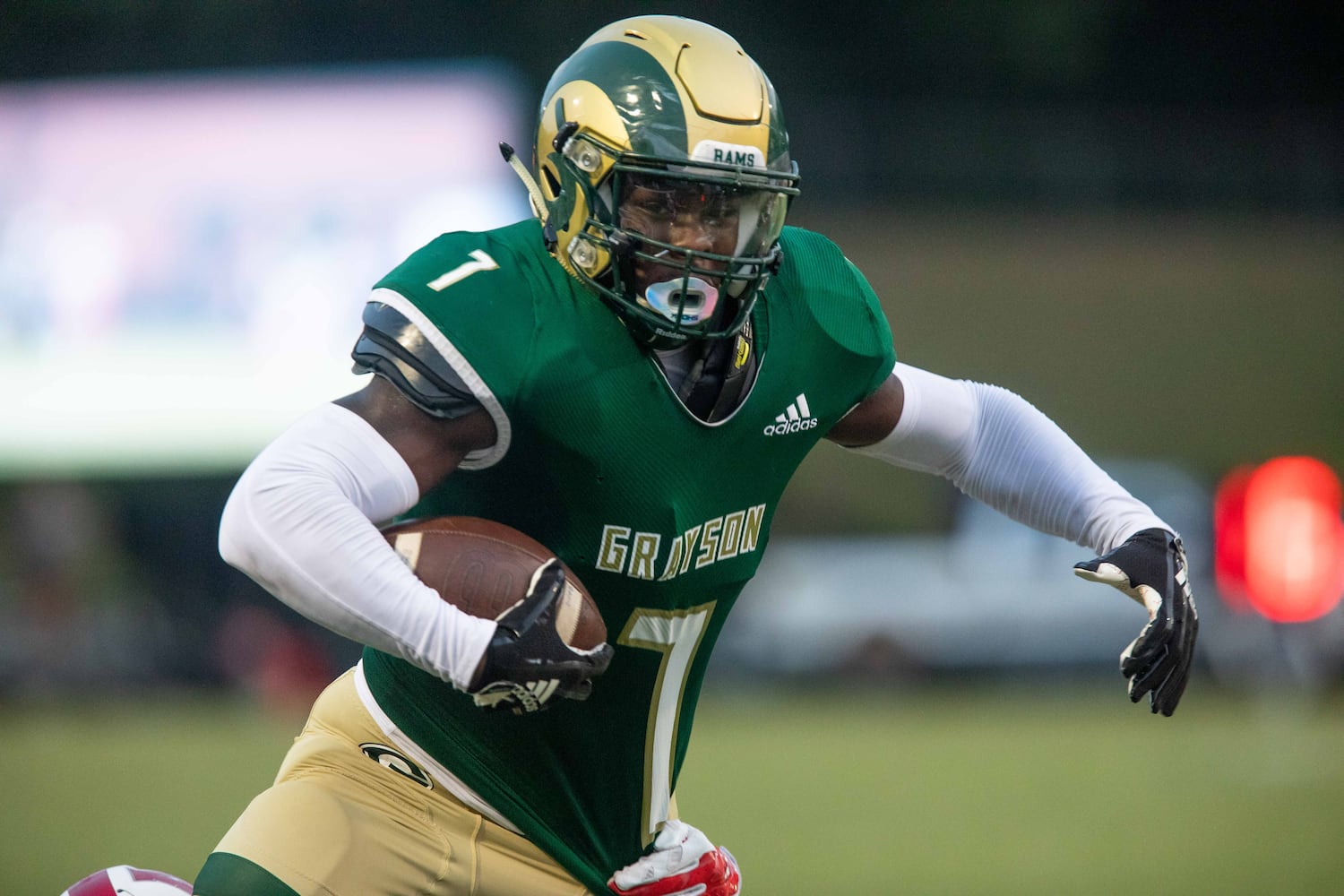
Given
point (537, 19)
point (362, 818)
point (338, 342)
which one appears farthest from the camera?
point (537, 19)

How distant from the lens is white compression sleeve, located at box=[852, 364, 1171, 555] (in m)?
3.04

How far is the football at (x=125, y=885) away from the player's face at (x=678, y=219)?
120 centimetres

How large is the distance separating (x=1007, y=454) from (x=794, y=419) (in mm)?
→ 553

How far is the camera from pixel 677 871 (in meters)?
2.79

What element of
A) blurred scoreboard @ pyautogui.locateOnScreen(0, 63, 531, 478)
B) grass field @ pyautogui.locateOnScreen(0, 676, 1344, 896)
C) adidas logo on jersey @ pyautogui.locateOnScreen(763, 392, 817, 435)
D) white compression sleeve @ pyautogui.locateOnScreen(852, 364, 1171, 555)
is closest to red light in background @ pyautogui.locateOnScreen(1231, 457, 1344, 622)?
grass field @ pyautogui.locateOnScreen(0, 676, 1344, 896)

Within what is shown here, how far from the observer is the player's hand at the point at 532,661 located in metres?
2.24

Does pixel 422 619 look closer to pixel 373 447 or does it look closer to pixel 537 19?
pixel 373 447

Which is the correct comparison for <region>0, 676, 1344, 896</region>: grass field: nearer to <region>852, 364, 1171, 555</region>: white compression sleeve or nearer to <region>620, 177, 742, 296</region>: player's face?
<region>852, 364, 1171, 555</region>: white compression sleeve

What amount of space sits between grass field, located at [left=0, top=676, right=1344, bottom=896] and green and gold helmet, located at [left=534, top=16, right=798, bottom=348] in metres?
3.66

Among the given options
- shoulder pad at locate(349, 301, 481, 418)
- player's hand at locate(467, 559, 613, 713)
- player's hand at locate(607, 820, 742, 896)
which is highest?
shoulder pad at locate(349, 301, 481, 418)

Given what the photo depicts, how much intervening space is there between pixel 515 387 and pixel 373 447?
23cm

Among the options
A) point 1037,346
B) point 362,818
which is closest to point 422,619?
point 362,818

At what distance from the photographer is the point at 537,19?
18.9 meters

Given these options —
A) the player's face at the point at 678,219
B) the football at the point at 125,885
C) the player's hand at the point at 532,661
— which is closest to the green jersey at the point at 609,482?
the player's face at the point at 678,219
